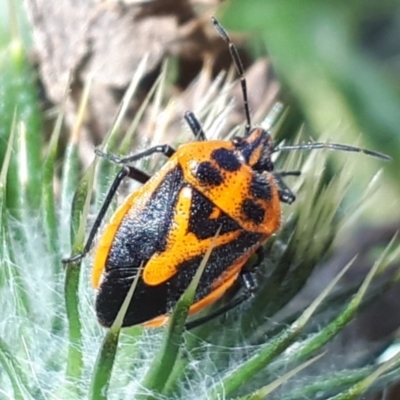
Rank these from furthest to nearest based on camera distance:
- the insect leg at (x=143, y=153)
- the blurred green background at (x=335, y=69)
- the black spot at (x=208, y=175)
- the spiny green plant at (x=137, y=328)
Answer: the blurred green background at (x=335, y=69) < the insect leg at (x=143, y=153) < the black spot at (x=208, y=175) < the spiny green plant at (x=137, y=328)

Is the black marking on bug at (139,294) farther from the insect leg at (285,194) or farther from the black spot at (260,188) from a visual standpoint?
the insect leg at (285,194)

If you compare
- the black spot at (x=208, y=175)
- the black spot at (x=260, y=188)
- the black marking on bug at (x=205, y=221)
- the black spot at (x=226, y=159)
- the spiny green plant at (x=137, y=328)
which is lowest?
the spiny green plant at (x=137, y=328)

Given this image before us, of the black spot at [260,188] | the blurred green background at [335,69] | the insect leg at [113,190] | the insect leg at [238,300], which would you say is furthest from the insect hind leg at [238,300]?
the blurred green background at [335,69]

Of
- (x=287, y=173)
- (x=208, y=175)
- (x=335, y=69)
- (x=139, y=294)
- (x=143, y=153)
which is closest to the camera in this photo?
(x=139, y=294)

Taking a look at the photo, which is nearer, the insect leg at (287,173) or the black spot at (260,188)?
the black spot at (260,188)

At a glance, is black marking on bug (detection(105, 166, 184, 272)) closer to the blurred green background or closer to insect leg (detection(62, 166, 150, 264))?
insect leg (detection(62, 166, 150, 264))

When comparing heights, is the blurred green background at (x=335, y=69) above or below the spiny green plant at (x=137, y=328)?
above

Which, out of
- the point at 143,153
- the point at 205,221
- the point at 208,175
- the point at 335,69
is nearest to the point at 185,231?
the point at 205,221

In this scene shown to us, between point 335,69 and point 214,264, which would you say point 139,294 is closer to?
point 214,264
